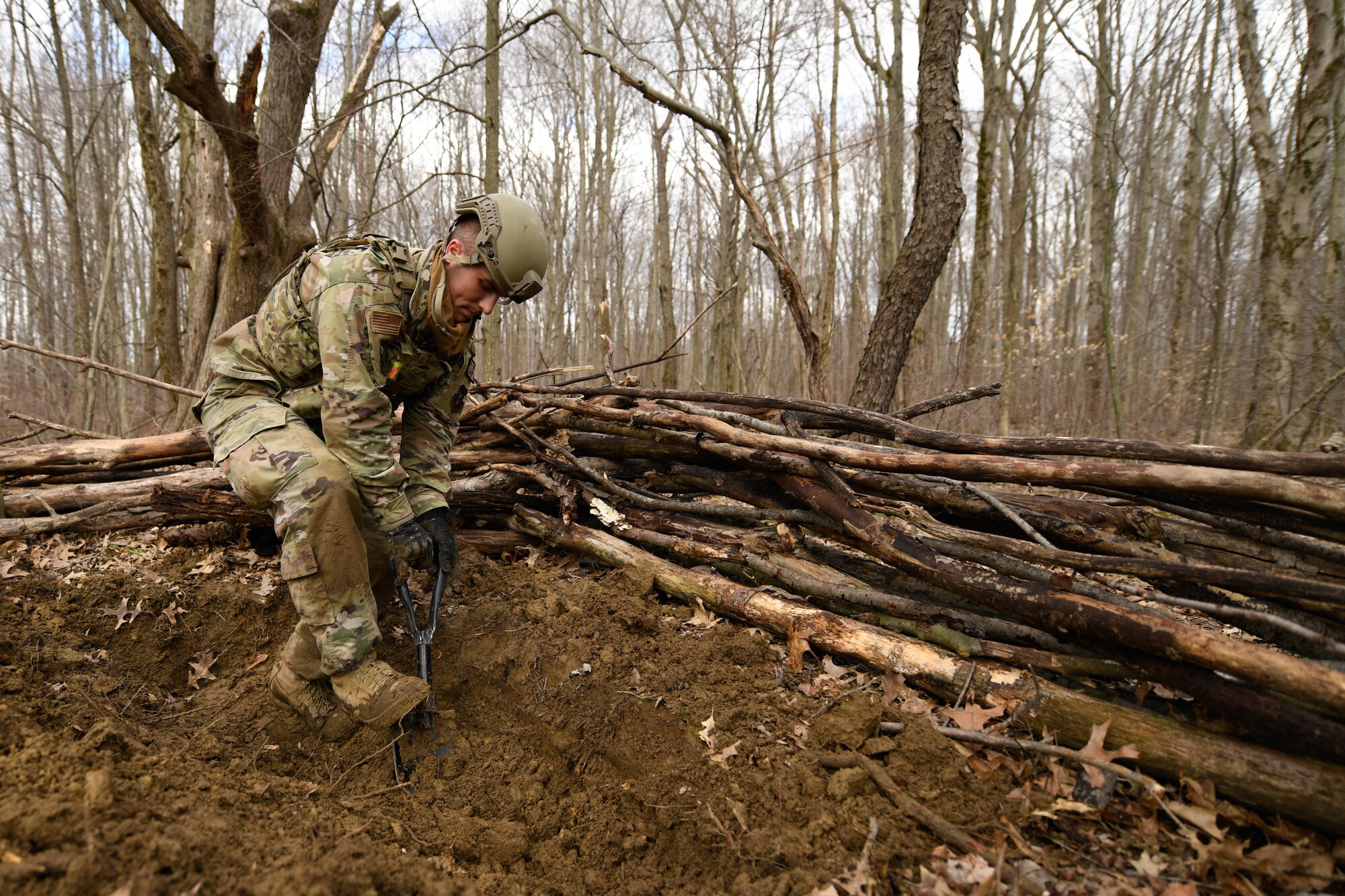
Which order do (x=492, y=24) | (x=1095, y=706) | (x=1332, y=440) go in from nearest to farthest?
(x=1095, y=706) < (x=1332, y=440) < (x=492, y=24)

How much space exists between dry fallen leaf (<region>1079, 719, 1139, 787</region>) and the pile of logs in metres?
0.06

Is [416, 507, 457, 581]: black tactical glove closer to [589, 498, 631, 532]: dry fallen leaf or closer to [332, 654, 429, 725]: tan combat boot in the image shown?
[332, 654, 429, 725]: tan combat boot

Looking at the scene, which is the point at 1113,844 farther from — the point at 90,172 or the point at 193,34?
the point at 90,172

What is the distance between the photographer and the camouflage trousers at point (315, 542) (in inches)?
101

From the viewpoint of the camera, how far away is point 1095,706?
2117 mm

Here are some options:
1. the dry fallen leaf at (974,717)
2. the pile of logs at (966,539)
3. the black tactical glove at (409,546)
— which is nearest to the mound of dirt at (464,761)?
the dry fallen leaf at (974,717)

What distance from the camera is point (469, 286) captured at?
2756 millimetres

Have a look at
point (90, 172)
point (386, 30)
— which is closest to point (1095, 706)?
point (386, 30)

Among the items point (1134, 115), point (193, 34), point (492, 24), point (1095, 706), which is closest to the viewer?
point (1095, 706)

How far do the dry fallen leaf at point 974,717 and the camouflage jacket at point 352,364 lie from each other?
7.48 ft

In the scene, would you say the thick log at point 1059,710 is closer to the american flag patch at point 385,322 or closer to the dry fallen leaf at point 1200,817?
the dry fallen leaf at point 1200,817

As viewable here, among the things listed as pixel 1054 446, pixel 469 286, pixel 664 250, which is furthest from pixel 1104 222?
pixel 469 286

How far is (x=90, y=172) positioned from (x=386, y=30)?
46.6ft

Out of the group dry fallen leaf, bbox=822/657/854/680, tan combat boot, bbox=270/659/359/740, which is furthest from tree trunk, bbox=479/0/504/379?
dry fallen leaf, bbox=822/657/854/680
